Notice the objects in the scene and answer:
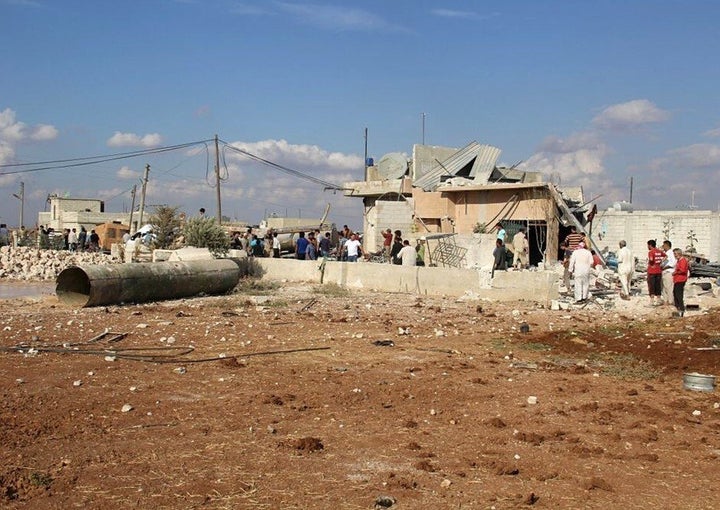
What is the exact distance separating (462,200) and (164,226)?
1098 cm

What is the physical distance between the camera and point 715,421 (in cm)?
648

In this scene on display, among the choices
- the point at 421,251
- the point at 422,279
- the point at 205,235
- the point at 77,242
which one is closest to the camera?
the point at 422,279

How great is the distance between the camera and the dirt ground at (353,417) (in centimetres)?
471

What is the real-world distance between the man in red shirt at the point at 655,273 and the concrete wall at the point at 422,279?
6.30ft

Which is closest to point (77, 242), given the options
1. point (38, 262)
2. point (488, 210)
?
point (38, 262)

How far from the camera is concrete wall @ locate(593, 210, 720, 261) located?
25453 millimetres

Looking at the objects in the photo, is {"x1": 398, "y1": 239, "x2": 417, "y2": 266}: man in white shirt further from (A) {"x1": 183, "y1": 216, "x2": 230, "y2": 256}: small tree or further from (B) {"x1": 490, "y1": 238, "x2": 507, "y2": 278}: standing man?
(A) {"x1": 183, "y1": 216, "x2": 230, "y2": 256}: small tree

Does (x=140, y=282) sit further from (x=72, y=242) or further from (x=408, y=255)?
(x=72, y=242)

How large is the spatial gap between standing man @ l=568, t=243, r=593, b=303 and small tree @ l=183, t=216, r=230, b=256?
10.2m

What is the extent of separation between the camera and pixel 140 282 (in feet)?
48.3

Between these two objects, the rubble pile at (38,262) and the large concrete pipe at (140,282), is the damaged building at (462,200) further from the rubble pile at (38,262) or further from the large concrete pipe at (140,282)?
the rubble pile at (38,262)

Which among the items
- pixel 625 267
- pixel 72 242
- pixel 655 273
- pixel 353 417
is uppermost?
pixel 72 242

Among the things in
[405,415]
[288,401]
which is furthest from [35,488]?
[405,415]

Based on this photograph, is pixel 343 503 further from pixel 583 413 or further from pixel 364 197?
pixel 364 197
